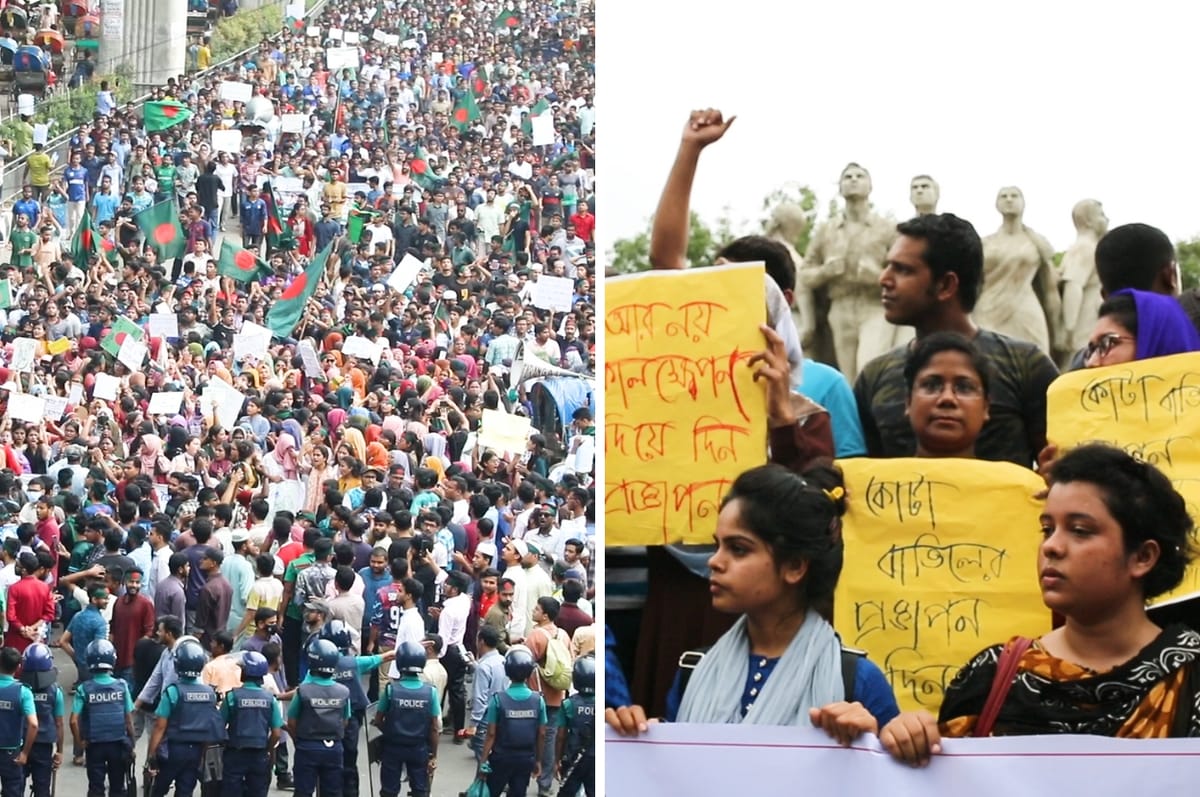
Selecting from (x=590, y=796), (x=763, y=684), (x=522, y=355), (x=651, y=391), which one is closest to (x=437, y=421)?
(x=522, y=355)

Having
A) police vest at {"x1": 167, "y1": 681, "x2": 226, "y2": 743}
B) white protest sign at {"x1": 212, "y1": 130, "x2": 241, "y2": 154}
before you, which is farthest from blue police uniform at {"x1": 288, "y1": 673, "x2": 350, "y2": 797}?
white protest sign at {"x1": 212, "y1": 130, "x2": 241, "y2": 154}

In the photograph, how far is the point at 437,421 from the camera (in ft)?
21.3

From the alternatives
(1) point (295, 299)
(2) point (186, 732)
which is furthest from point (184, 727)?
(1) point (295, 299)

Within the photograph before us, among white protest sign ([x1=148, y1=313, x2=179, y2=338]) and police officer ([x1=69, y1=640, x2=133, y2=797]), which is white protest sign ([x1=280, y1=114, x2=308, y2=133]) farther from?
police officer ([x1=69, y1=640, x2=133, y2=797])

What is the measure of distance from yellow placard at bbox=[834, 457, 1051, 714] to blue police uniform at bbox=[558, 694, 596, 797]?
7.26 feet

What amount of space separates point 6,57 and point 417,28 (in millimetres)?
1725

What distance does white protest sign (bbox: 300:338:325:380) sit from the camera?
667cm

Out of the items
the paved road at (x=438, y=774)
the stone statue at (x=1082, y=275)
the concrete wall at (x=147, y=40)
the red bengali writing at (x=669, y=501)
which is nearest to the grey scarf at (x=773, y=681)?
the red bengali writing at (x=669, y=501)

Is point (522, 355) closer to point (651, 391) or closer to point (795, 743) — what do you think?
point (651, 391)

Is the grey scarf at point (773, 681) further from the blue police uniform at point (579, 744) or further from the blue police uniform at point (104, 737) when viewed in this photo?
the blue police uniform at point (104, 737)

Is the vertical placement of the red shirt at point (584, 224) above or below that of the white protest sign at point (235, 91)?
below

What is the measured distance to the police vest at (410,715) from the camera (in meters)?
6.05

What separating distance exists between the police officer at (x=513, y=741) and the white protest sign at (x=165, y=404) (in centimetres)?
178

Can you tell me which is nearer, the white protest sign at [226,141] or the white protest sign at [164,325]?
the white protest sign at [164,325]
